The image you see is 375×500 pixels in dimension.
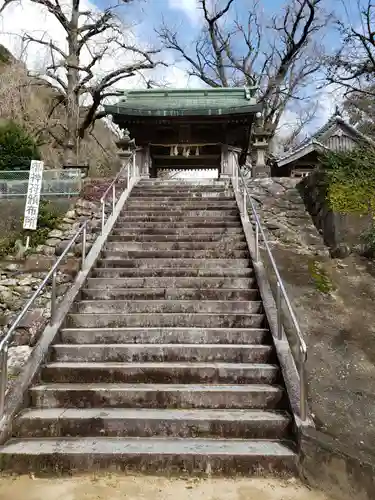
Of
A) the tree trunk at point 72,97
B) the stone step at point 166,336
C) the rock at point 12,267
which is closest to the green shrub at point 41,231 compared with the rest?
the rock at point 12,267

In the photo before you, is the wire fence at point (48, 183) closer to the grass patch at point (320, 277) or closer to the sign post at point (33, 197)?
the sign post at point (33, 197)

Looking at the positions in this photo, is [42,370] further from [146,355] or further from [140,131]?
[140,131]

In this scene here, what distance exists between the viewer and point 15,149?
11266mm

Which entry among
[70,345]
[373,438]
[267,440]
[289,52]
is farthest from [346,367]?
[289,52]

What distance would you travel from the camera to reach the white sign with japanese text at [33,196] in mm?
8438

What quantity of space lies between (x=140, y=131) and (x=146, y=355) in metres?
10.1

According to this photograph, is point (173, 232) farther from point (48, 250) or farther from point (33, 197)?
point (33, 197)

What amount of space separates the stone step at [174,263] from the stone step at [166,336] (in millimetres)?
1727

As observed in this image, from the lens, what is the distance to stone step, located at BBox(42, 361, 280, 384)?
419 cm

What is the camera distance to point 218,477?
3246mm

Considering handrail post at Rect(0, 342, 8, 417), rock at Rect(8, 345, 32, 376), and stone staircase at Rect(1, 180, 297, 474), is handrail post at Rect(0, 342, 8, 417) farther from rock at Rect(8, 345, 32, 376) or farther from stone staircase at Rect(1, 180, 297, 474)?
rock at Rect(8, 345, 32, 376)

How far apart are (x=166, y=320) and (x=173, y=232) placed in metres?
2.95

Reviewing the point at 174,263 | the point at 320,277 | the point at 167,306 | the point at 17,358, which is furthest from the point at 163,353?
the point at 320,277

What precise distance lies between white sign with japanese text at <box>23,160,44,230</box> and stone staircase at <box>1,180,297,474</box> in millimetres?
2720
